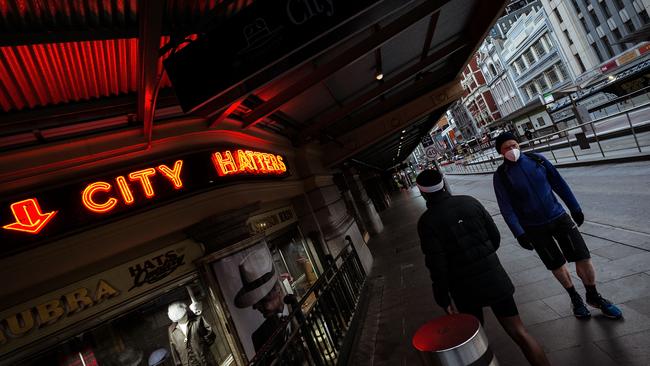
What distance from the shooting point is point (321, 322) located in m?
4.74

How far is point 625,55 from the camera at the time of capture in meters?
30.4

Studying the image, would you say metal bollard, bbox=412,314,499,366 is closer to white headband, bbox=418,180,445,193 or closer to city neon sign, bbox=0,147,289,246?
white headband, bbox=418,180,445,193

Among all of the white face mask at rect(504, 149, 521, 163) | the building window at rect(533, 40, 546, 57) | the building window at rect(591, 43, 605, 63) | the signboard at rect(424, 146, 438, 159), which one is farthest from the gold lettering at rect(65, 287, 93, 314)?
the building window at rect(533, 40, 546, 57)

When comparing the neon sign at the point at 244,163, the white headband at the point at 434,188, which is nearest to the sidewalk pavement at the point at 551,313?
the white headband at the point at 434,188

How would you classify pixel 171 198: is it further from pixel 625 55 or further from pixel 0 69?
pixel 625 55

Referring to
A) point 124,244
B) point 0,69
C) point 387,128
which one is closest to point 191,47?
point 0,69

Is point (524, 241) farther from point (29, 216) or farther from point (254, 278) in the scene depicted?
point (29, 216)

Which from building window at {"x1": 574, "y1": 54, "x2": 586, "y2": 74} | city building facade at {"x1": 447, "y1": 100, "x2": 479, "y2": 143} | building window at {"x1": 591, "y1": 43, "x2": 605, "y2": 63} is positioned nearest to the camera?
building window at {"x1": 591, "y1": 43, "x2": 605, "y2": 63}

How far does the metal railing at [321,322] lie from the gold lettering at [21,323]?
2488mm

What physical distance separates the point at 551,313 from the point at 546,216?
1241 mm

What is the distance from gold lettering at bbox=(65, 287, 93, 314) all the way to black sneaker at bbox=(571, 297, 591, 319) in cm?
537

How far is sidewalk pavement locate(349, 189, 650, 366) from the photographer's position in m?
3.21

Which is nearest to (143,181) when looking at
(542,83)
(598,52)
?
(598,52)

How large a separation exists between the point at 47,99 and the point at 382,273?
7465 mm
